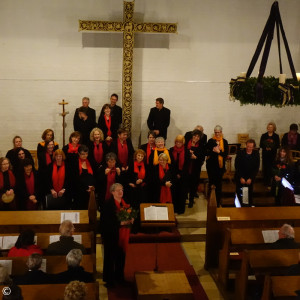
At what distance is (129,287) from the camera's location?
6.26 meters

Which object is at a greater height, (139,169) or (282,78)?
(282,78)

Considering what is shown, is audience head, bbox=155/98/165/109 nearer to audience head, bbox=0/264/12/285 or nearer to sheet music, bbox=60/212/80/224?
sheet music, bbox=60/212/80/224

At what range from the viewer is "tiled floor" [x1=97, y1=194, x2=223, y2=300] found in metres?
6.26

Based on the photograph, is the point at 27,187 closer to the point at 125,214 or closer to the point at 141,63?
the point at 125,214

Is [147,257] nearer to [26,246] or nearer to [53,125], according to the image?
[26,246]

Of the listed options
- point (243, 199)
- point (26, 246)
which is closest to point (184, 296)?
point (26, 246)

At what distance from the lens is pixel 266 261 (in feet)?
18.0

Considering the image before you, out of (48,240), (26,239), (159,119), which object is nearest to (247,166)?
(159,119)

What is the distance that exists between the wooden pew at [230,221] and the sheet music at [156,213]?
686 millimetres

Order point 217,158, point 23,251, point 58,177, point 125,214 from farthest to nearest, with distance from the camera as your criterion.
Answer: point 217,158, point 58,177, point 125,214, point 23,251

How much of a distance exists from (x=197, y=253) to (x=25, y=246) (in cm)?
317

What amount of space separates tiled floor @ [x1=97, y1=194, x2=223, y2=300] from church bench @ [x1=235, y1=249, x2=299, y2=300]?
2.60 feet

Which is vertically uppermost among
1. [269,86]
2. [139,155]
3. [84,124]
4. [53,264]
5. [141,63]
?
[141,63]

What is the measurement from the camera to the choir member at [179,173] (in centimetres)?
851
